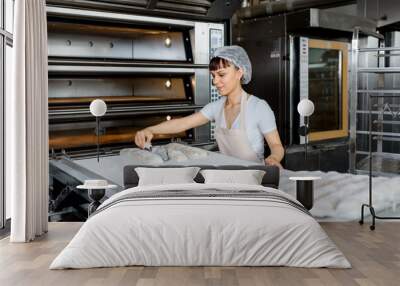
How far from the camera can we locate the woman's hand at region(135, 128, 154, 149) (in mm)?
6066

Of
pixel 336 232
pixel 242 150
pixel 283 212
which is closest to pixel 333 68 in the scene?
pixel 242 150

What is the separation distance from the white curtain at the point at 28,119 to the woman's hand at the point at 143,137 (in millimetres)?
914

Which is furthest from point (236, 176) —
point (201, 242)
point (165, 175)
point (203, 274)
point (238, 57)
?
point (203, 274)

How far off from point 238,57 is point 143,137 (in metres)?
1.18

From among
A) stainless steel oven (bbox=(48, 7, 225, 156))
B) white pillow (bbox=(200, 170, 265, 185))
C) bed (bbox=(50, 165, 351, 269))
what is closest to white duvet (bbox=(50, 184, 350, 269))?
bed (bbox=(50, 165, 351, 269))

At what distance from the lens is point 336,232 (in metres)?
5.58

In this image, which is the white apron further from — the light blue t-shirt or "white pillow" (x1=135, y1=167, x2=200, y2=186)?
"white pillow" (x1=135, y1=167, x2=200, y2=186)

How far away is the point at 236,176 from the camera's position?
5.71 m

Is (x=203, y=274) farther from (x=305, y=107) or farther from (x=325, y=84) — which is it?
(x=325, y=84)

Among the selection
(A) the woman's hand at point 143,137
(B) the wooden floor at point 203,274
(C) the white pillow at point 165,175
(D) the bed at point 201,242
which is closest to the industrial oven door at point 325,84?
(C) the white pillow at point 165,175

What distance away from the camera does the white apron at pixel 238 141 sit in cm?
605

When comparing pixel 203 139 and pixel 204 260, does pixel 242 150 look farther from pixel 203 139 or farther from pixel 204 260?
pixel 204 260

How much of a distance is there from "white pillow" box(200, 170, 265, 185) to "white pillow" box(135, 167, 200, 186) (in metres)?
0.17

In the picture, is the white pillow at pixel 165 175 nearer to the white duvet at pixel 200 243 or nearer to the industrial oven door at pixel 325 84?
the industrial oven door at pixel 325 84
